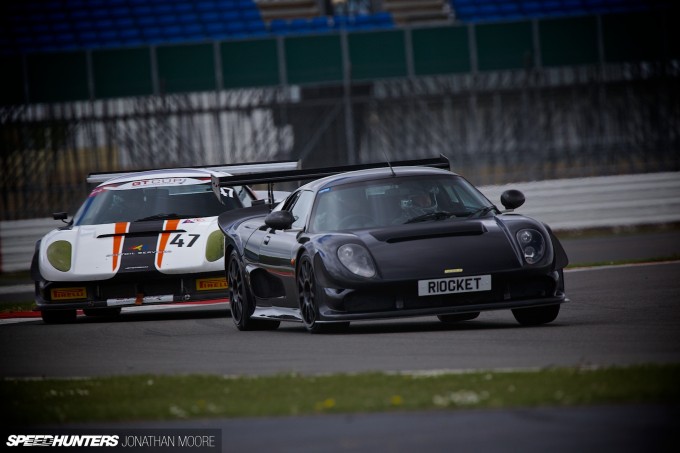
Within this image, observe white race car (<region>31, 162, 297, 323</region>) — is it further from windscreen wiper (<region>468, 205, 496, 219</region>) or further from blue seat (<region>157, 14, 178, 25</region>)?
blue seat (<region>157, 14, 178, 25</region>)

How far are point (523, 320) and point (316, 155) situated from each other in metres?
19.4

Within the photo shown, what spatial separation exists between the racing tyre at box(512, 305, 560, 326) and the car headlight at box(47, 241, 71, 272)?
4821mm

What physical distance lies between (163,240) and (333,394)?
257 inches

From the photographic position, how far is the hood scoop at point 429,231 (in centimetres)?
958

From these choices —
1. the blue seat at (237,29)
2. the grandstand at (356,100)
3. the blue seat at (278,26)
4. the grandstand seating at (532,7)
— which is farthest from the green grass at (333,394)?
the blue seat at (237,29)

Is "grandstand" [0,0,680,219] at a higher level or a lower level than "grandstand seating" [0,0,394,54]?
lower

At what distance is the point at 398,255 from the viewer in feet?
31.0

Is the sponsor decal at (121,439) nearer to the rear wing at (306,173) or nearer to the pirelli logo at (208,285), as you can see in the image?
the rear wing at (306,173)

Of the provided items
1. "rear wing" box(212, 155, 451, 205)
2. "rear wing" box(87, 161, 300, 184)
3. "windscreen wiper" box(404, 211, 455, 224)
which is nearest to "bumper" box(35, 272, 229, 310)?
"rear wing" box(212, 155, 451, 205)

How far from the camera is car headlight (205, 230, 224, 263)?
12.7 metres

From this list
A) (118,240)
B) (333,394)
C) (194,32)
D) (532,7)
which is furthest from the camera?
(194,32)

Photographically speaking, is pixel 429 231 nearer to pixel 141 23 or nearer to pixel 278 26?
pixel 278 26

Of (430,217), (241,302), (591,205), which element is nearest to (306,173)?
(241,302)

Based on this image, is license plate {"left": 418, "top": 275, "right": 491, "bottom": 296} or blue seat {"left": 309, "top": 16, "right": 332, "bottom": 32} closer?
license plate {"left": 418, "top": 275, "right": 491, "bottom": 296}
